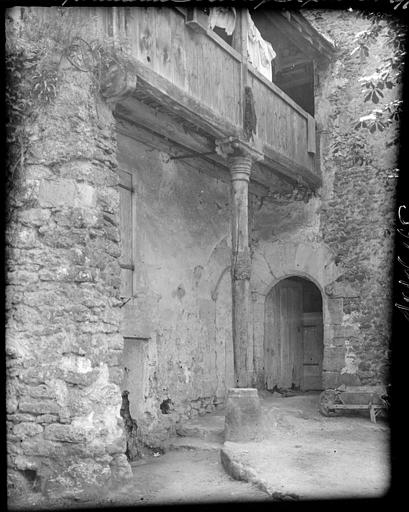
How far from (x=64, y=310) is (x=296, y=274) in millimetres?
5738

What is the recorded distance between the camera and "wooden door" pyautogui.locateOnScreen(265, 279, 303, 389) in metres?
11.2

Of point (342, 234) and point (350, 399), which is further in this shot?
point (342, 234)

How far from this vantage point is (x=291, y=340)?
1169 cm

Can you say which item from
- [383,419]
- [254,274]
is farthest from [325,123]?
[383,419]

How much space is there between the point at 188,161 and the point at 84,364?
4.40 meters

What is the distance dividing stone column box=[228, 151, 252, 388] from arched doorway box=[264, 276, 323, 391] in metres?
3.15

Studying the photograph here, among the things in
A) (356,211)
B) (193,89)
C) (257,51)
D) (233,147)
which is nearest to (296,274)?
(356,211)

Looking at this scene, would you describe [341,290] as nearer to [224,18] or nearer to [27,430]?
[224,18]

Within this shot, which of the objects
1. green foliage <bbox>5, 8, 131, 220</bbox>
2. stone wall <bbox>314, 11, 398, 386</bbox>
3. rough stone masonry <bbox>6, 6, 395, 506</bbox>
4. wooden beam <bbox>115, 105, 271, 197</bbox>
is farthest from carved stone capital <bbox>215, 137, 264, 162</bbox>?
green foliage <bbox>5, 8, 131, 220</bbox>

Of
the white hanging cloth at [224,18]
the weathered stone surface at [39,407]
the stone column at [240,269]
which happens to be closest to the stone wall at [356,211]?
the stone column at [240,269]

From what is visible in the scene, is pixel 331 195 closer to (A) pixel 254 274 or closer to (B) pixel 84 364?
(A) pixel 254 274

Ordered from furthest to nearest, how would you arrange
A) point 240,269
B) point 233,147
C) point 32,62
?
1. point 233,147
2. point 240,269
3. point 32,62

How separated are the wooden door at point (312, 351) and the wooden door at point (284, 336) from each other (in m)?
0.09

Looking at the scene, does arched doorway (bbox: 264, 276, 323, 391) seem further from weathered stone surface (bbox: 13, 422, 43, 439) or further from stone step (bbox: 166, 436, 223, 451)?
weathered stone surface (bbox: 13, 422, 43, 439)
